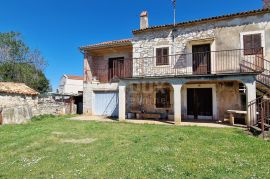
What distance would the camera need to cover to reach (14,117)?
1397cm

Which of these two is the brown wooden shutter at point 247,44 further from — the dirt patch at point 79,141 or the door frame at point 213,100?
the dirt patch at point 79,141

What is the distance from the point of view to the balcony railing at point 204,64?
1222 centimetres

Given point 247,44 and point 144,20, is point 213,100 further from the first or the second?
point 144,20

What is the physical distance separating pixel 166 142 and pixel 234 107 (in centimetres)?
747

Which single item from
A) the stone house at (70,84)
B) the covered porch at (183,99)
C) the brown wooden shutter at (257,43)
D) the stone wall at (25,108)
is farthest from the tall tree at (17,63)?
the brown wooden shutter at (257,43)

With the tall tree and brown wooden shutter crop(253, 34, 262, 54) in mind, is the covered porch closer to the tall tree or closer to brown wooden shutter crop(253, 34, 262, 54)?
brown wooden shutter crop(253, 34, 262, 54)

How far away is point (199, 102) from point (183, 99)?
1099 millimetres

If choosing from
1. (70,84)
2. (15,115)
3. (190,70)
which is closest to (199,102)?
(190,70)

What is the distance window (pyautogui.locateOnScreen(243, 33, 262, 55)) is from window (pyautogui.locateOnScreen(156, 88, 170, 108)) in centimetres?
568

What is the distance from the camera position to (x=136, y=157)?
19.1 feet

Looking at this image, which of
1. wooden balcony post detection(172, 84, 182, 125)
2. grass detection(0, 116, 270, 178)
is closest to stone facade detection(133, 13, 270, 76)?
wooden balcony post detection(172, 84, 182, 125)

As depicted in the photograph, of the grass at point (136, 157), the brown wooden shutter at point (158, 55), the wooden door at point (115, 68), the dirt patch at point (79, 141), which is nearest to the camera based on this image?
the grass at point (136, 157)

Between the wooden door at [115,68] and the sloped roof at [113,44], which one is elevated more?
the sloped roof at [113,44]

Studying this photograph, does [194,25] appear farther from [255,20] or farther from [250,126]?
[250,126]
